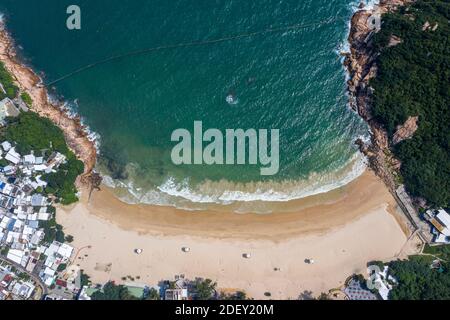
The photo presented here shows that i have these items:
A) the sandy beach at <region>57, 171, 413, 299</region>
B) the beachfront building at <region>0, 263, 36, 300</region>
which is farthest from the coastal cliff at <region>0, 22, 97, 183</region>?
the beachfront building at <region>0, 263, 36, 300</region>

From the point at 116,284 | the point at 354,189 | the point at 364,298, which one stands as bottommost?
the point at 364,298

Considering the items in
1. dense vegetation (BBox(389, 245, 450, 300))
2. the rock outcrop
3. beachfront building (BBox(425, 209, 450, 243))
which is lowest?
dense vegetation (BBox(389, 245, 450, 300))

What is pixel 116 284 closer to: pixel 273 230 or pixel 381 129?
pixel 273 230

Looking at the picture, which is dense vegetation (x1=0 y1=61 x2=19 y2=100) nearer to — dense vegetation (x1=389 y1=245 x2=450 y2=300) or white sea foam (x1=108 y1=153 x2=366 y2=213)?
white sea foam (x1=108 y1=153 x2=366 y2=213)

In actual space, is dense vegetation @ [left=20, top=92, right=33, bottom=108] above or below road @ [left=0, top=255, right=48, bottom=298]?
above

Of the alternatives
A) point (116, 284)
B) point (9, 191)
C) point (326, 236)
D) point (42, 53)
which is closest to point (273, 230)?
point (326, 236)

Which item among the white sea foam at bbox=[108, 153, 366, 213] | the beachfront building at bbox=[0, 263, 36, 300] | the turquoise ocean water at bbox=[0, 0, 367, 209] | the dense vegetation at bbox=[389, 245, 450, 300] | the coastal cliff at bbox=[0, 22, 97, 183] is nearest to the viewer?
the dense vegetation at bbox=[389, 245, 450, 300]
